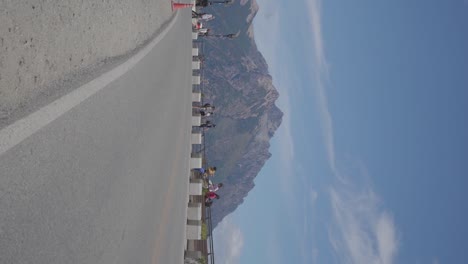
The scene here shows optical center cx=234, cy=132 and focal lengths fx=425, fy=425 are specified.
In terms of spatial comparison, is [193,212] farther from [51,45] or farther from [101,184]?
[51,45]

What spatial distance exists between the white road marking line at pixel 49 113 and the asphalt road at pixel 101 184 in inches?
2.2

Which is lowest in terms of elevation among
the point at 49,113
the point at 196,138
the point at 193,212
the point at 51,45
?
the point at 193,212

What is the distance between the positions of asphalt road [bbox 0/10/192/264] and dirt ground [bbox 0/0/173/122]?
47cm

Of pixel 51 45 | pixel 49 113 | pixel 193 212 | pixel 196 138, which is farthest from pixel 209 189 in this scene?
pixel 49 113

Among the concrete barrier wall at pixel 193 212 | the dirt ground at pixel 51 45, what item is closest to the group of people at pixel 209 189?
the concrete barrier wall at pixel 193 212

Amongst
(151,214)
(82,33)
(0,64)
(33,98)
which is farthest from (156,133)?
(0,64)

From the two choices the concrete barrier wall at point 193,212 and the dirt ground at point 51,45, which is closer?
the dirt ground at point 51,45

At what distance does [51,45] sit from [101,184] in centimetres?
221

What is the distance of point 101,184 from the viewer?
→ 666 centimetres

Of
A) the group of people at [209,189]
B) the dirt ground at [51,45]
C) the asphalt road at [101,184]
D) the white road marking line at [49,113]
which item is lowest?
the group of people at [209,189]

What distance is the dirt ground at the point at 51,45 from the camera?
4832mm

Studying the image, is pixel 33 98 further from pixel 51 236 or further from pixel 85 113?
pixel 51 236

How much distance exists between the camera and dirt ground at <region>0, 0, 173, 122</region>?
483 centimetres

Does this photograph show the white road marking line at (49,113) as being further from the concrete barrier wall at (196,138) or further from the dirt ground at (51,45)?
the concrete barrier wall at (196,138)
